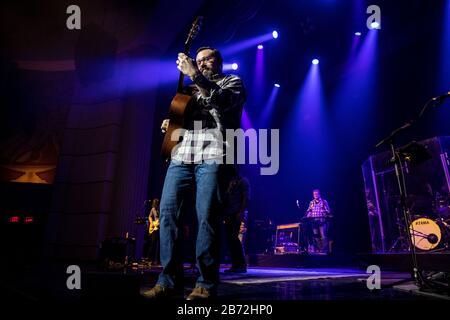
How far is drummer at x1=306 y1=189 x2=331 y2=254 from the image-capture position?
961cm

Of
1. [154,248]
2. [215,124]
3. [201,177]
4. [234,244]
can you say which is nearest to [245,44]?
[154,248]

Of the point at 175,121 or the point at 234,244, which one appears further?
the point at 234,244

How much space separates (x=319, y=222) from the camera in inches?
386

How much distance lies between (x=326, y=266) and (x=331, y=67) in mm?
6365

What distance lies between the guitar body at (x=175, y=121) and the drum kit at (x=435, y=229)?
5.77 metres

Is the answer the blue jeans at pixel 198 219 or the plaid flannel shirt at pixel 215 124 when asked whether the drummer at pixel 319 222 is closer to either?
the plaid flannel shirt at pixel 215 124

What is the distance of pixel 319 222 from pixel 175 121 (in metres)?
8.42

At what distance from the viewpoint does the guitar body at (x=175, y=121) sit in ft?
7.82

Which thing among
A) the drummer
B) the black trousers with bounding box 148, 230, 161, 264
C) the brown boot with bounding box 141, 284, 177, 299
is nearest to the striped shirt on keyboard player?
the drummer

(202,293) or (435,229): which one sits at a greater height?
(435,229)

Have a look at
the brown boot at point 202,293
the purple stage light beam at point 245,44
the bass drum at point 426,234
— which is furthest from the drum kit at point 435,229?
the purple stage light beam at point 245,44

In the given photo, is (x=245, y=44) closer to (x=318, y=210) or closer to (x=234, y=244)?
(x=318, y=210)
